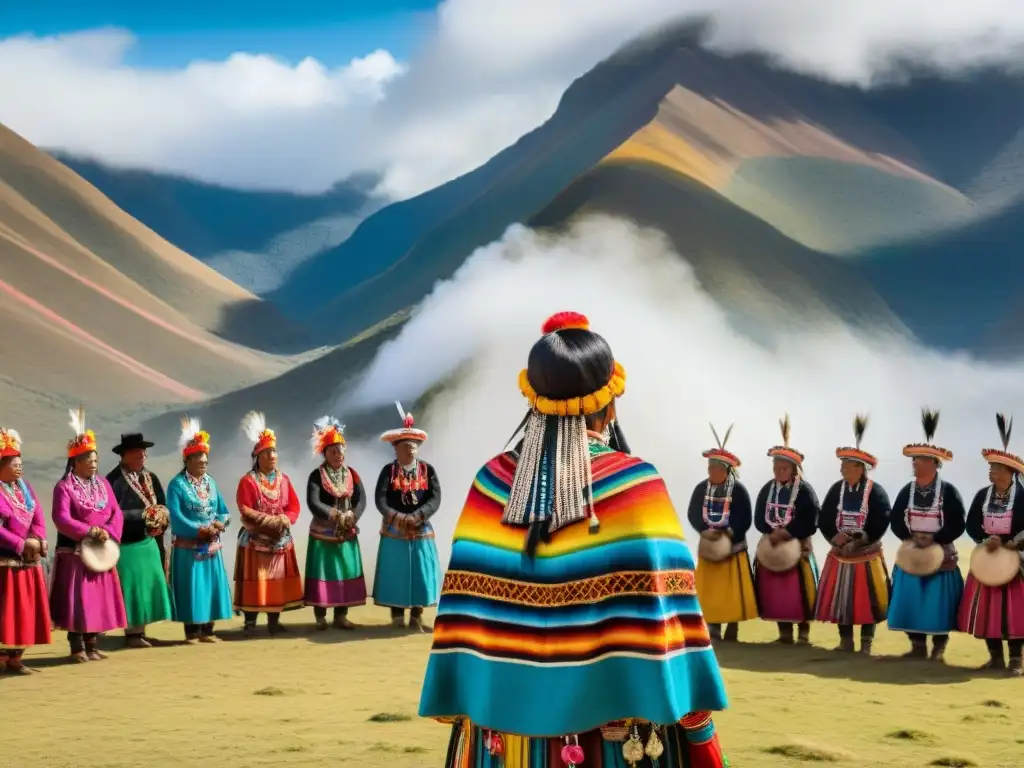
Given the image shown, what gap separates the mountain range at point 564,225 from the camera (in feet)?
106

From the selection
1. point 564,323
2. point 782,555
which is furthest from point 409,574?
point 564,323

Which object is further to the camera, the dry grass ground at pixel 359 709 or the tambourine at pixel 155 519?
the tambourine at pixel 155 519

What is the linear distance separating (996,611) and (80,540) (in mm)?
6627

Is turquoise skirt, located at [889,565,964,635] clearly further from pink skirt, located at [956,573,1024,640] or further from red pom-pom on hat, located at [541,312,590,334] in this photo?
red pom-pom on hat, located at [541,312,590,334]

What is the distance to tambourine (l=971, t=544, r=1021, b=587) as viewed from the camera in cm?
948

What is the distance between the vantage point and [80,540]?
10.2m

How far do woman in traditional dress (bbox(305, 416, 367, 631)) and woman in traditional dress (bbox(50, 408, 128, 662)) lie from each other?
2.01 metres

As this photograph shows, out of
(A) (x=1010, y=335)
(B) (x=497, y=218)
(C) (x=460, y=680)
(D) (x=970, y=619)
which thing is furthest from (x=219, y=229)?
(C) (x=460, y=680)

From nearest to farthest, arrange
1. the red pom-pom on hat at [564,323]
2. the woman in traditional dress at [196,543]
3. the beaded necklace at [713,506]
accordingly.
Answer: the red pom-pom on hat at [564,323] < the beaded necklace at [713,506] < the woman in traditional dress at [196,543]

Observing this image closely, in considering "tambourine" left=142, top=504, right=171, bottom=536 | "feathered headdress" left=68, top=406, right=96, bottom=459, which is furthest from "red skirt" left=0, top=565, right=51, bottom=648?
"tambourine" left=142, top=504, right=171, bottom=536

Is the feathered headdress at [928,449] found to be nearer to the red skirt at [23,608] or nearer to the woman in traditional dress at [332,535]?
the woman in traditional dress at [332,535]

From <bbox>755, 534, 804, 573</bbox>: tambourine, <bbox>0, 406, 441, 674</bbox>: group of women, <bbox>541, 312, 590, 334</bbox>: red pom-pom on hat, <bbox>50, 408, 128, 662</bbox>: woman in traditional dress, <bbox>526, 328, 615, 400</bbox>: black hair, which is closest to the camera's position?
→ <bbox>526, 328, 615, 400</bbox>: black hair

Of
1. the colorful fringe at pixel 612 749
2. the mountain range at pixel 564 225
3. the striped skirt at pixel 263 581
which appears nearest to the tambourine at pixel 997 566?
the striped skirt at pixel 263 581

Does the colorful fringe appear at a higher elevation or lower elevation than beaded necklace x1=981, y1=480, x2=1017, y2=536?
lower
